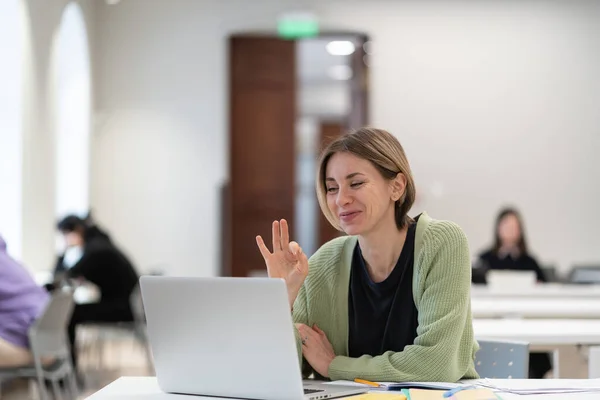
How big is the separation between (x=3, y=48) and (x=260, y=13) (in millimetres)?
3454

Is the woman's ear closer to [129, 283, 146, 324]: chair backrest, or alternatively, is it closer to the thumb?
the thumb

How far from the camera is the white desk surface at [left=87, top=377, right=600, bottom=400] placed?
6.68 ft

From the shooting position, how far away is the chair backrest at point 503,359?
2.63m

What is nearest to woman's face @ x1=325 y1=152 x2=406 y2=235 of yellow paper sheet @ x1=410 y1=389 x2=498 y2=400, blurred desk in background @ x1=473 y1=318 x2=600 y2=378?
yellow paper sheet @ x1=410 y1=389 x2=498 y2=400

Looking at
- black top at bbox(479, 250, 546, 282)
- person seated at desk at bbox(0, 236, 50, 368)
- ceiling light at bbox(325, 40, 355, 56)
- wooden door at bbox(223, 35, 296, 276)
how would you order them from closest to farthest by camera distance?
1. person seated at desk at bbox(0, 236, 50, 368)
2. black top at bbox(479, 250, 546, 282)
3. wooden door at bbox(223, 35, 296, 276)
4. ceiling light at bbox(325, 40, 355, 56)

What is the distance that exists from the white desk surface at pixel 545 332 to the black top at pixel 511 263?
156 inches

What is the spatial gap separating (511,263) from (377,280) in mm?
5498

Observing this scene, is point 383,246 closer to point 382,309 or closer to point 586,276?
point 382,309

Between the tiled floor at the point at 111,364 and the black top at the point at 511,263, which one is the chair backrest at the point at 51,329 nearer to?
the tiled floor at the point at 111,364

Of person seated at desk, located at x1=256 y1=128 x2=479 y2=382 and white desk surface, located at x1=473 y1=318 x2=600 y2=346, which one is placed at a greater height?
person seated at desk, located at x1=256 y1=128 x2=479 y2=382

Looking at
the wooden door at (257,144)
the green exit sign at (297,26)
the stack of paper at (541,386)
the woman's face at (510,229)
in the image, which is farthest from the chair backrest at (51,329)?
the green exit sign at (297,26)

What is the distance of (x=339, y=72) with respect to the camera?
1459cm

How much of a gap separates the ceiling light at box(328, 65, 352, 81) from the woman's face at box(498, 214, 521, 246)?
21.3 ft

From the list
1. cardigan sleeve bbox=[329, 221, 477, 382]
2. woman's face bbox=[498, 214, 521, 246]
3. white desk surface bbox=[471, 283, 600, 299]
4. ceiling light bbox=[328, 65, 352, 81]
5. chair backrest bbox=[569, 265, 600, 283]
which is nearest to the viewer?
cardigan sleeve bbox=[329, 221, 477, 382]
